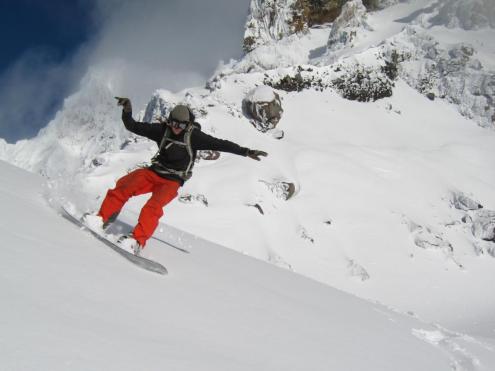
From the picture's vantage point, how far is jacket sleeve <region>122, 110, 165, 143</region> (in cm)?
533

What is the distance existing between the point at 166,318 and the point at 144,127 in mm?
3342

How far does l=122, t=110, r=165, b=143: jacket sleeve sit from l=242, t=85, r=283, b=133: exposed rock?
2885cm

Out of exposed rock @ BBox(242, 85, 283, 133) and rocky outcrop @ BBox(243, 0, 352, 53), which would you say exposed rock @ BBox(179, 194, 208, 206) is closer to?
exposed rock @ BBox(242, 85, 283, 133)

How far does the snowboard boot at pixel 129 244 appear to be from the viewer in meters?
4.34

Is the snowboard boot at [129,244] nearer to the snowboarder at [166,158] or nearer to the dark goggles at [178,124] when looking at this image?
the snowboarder at [166,158]

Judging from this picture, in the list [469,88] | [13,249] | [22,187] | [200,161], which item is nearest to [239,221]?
[200,161]

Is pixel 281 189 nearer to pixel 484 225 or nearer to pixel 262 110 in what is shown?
pixel 262 110

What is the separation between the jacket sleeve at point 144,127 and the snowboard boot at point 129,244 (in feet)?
4.81

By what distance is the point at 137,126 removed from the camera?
540cm

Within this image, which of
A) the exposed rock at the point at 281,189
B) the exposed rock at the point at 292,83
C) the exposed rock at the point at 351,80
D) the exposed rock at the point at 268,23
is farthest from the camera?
the exposed rock at the point at 268,23

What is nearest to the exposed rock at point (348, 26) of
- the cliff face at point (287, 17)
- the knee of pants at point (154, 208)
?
the cliff face at point (287, 17)

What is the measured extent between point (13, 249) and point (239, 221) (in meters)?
21.5

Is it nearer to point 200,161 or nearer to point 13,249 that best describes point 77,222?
point 13,249

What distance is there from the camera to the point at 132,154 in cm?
2702
